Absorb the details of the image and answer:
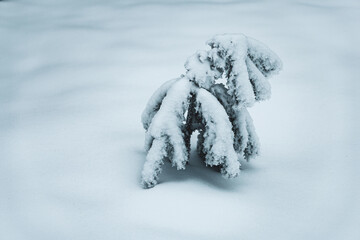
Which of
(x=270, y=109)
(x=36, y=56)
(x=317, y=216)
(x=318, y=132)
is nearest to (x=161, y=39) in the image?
(x=36, y=56)

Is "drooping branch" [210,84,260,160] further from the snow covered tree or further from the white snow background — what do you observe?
the white snow background

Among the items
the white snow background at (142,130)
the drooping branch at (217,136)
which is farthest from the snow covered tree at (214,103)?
the white snow background at (142,130)

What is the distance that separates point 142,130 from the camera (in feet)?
14.6

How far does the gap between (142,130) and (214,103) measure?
3.98 feet

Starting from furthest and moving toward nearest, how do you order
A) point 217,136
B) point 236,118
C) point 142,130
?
point 142,130 < point 236,118 < point 217,136

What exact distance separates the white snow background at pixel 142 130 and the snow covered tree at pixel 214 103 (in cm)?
26

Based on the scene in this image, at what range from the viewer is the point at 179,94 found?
11.3ft

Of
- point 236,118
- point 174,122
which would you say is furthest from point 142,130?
point 236,118

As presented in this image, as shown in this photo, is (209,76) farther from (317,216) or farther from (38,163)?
(38,163)

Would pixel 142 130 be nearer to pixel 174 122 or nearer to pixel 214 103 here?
pixel 174 122

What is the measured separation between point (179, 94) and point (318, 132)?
183 cm

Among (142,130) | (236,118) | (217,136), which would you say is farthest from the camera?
(142,130)

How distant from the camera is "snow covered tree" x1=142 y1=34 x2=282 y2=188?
11.1ft

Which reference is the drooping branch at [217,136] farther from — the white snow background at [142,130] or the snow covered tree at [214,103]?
the white snow background at [142,130]
